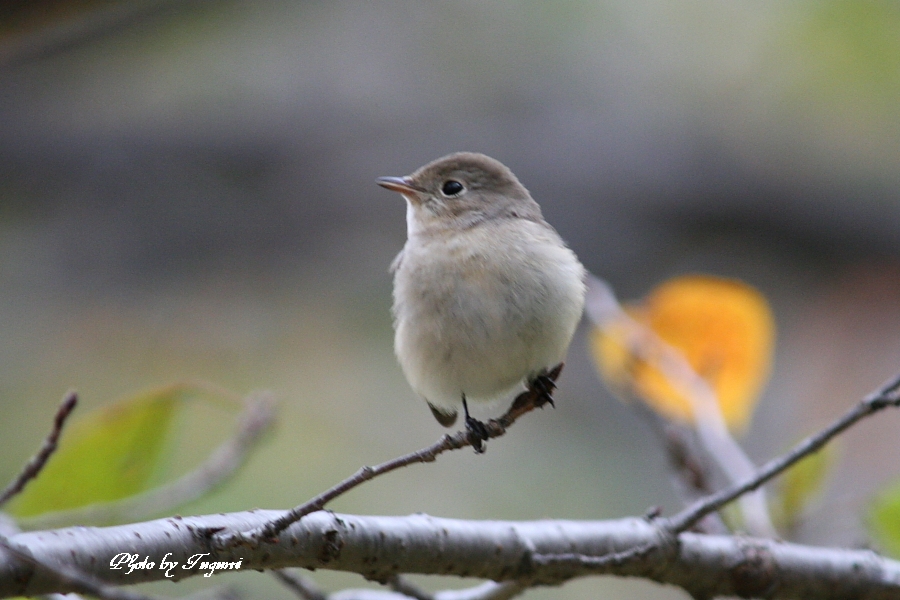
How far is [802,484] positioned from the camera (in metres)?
3.20

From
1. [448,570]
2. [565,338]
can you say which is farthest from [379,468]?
[565,338]

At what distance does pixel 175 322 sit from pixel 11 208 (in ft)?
6.00

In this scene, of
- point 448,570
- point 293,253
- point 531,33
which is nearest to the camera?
point 448,570

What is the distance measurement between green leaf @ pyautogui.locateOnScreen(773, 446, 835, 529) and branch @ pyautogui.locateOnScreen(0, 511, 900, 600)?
341mm

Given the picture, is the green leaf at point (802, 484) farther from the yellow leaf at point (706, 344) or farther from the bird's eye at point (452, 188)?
the bird's eye at point (452, 188)

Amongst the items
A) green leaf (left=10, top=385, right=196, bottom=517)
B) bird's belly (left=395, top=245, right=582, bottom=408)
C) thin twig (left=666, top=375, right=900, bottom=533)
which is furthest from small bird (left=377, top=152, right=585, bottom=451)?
green leaf (left=10, top=385, right=196, bottom=517)

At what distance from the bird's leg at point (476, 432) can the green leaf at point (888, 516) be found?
3.79ft

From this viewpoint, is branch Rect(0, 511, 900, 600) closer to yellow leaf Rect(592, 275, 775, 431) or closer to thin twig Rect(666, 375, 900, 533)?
thin twig Rect(666, 375, 900, 533)

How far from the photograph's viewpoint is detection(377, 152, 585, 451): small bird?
290 cm

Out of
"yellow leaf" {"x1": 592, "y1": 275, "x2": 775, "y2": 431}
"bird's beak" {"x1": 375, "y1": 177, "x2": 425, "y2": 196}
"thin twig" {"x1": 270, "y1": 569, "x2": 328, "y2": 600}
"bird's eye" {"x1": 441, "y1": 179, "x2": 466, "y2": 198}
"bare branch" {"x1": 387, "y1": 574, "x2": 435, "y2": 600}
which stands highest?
"bird's eye" {"x1": 441, "y1": 179, "x2": 466, "y2": 198}

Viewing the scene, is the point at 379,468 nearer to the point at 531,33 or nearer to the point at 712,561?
the point at 712,561

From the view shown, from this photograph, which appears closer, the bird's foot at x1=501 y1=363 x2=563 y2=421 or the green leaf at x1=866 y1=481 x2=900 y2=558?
the bird's foot at x1=501 y1=363 x2=563 y2=421

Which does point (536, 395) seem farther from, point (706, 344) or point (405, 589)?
point (706, 344)

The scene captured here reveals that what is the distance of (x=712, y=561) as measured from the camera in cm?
274
